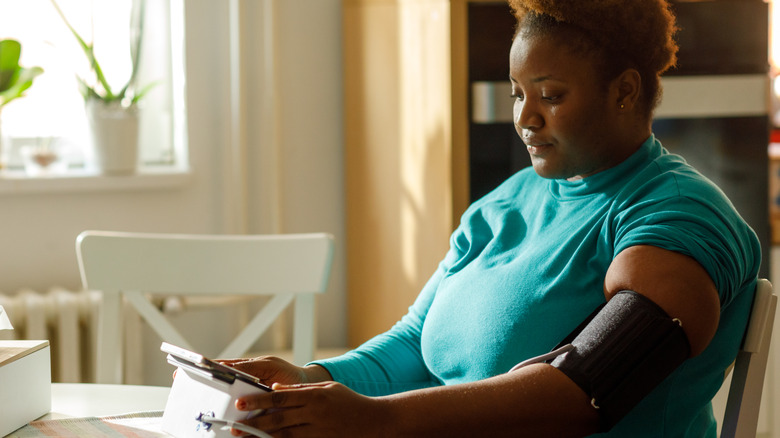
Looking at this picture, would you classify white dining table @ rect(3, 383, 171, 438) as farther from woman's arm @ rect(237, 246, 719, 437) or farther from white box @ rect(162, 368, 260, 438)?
woman's arm @ rect(237, 246, 719, 437)

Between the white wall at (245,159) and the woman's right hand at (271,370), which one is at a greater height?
the white wall at (245,159)

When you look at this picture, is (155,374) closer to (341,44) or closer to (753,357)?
(341,44)

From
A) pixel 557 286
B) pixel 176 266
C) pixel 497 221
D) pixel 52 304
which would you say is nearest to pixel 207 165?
pixel 52 304

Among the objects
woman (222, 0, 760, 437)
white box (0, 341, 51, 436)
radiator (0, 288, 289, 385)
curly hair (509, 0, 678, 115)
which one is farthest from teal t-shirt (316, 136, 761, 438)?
radiator (0, 288, 289, 385)

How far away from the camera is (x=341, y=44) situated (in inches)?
103

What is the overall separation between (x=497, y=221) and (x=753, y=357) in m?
0.37

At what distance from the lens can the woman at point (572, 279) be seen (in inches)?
32.2

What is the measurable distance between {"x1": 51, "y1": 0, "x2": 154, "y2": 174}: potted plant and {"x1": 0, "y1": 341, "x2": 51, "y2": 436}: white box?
1471mm

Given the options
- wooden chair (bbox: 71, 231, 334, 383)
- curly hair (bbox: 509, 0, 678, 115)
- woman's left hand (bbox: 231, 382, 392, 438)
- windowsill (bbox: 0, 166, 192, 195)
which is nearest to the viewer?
woman's left hand (bbox: 231, 382, 392, 438)

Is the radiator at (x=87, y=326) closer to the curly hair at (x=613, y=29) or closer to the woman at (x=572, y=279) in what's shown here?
the woman at (x=572, y=279)

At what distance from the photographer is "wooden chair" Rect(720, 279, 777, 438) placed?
3.20 feet

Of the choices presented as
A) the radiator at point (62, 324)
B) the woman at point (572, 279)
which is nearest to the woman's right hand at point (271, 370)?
the woman at point (572, 279)

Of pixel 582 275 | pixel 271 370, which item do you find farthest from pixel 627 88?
pixel 271 370

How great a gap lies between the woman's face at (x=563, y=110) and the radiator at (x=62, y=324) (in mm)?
1602
